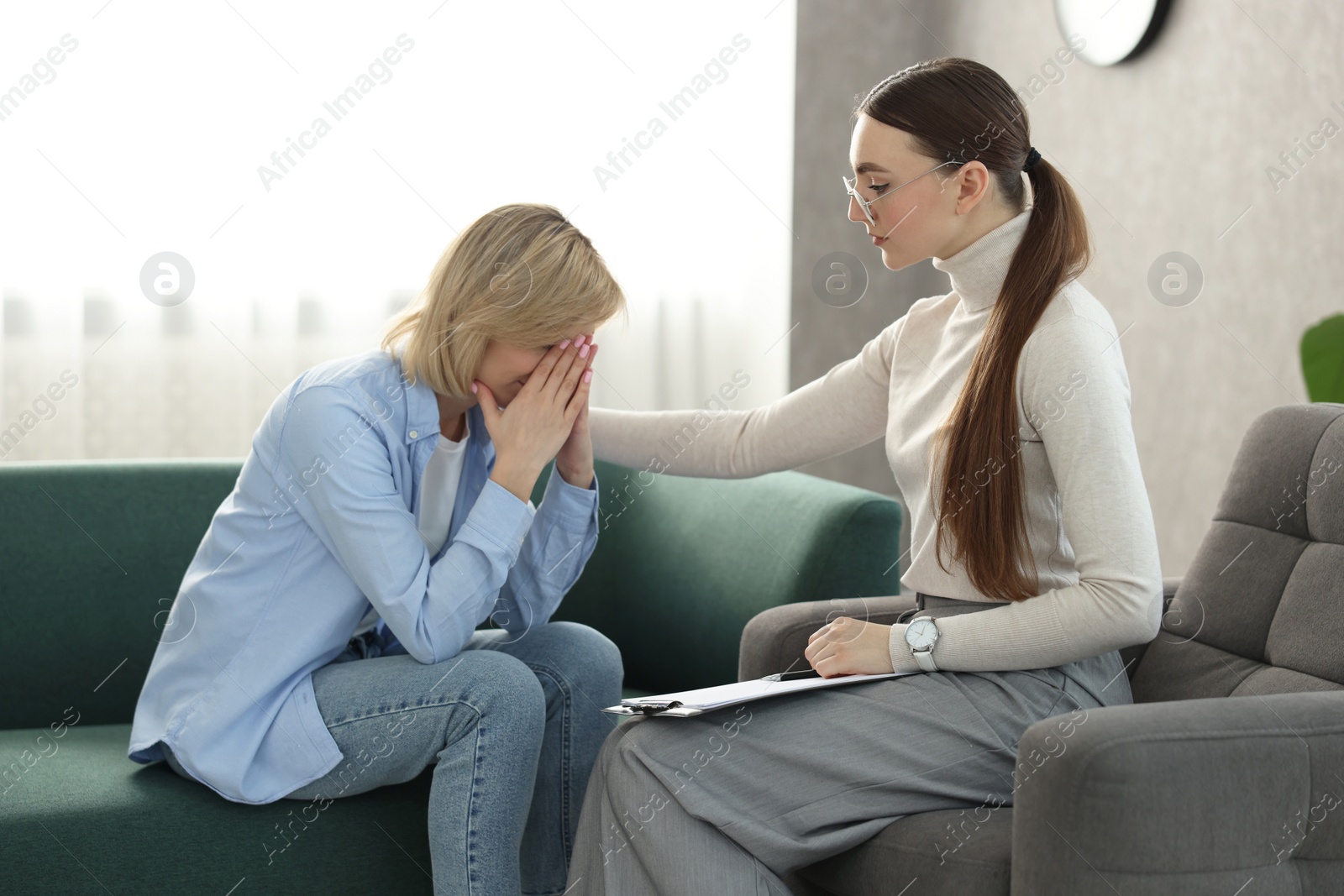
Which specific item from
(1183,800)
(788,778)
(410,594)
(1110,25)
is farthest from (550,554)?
(1110,25)

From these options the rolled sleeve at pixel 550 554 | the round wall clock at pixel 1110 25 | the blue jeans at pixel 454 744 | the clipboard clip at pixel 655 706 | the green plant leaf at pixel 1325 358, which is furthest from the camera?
the round wall clock at pixel 1110 25

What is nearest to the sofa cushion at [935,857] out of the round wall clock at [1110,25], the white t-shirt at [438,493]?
the white t-shirt at [438,493]

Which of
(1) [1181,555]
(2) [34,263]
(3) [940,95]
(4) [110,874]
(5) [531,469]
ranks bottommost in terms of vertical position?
(4) [110,874]

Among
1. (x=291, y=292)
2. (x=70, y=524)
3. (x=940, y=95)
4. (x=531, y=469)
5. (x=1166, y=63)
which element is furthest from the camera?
(x=291, y=292)

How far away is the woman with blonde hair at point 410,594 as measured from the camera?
1.37 metres

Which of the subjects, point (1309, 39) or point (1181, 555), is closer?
point (1309, 39)

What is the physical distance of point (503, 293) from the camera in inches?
56.3

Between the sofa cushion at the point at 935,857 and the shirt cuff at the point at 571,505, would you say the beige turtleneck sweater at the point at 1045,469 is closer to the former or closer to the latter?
the sofa cushion at the point at 935,857

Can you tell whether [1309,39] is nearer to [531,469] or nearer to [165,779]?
[531,469]

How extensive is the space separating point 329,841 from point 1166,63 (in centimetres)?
210

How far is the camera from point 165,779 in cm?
145

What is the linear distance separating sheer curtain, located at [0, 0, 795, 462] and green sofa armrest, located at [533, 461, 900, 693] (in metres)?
0.53

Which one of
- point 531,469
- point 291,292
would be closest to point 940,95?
point 531,469

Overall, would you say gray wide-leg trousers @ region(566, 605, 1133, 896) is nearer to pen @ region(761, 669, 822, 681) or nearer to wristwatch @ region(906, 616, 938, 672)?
wristwatch @ region(906, 616, 938, 672)
